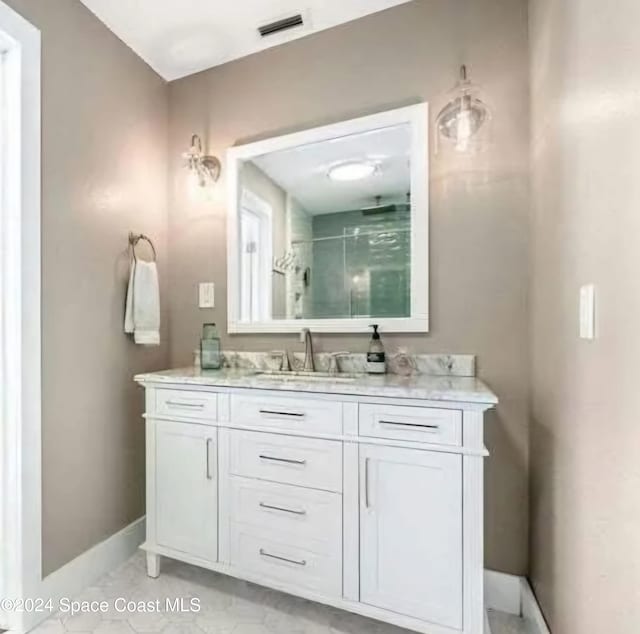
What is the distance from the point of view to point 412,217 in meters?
1.63

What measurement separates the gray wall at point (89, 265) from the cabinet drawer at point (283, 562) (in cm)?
71

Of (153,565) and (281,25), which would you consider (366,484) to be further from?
(281,25)

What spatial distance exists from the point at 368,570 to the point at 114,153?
206cm

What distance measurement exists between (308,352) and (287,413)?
0.45 metres

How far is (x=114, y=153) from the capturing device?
1810mm

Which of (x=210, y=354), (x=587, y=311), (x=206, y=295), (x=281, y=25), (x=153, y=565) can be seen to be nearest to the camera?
(x=587, y=311)

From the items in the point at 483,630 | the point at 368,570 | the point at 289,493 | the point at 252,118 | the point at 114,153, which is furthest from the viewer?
the point at 252,118

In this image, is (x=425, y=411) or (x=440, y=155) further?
(x=440, y=155)

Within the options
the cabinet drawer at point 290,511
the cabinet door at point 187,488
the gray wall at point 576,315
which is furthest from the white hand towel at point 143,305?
the gray wall at point 576,315

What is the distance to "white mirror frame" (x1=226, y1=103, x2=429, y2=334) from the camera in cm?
162

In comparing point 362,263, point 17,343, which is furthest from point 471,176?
Result: point 17,343

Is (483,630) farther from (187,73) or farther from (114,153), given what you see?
(187,73)

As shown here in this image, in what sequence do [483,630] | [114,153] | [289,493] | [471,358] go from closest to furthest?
[483,630] < [289,493] < [471,358] < [114,153]

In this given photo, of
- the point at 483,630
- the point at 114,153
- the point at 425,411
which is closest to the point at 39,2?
the point at 114,153
